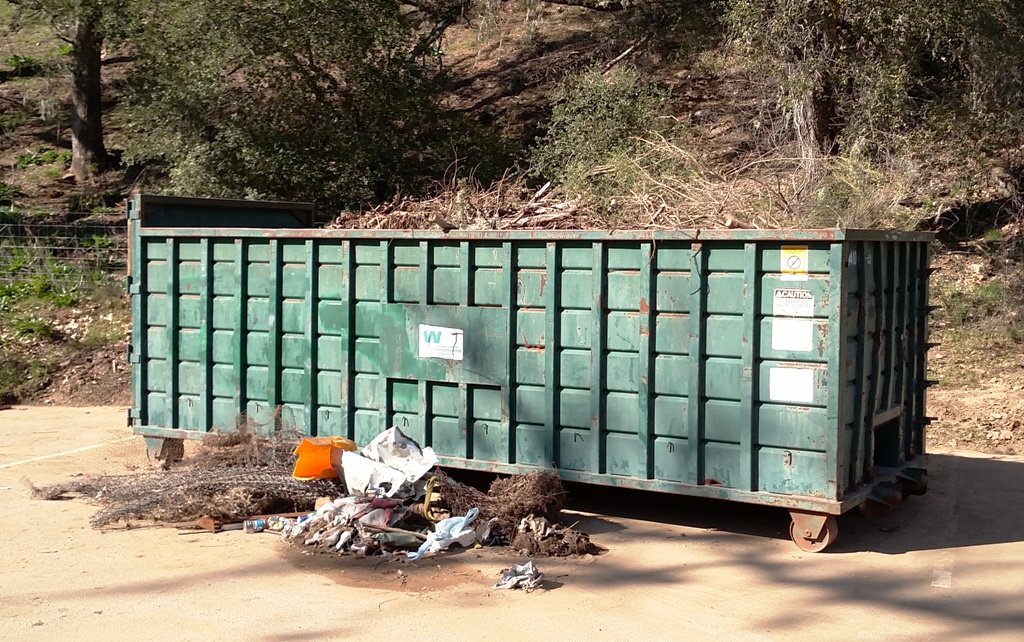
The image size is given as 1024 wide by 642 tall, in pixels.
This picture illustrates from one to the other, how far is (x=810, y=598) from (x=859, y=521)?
2.00 meters

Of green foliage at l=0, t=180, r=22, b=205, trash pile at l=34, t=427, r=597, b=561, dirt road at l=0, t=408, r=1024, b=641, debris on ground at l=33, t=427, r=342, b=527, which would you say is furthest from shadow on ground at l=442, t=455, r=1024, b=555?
green foliage at l=0, t=180, r=22, b=205

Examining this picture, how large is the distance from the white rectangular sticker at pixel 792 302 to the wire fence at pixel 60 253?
13324mm

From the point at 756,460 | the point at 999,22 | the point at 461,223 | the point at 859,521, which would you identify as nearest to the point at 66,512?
Answer: the point at 461,223

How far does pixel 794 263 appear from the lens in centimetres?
653

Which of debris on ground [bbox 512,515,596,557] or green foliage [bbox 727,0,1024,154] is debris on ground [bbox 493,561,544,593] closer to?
debris on ground [bbox 512,515,596,557]

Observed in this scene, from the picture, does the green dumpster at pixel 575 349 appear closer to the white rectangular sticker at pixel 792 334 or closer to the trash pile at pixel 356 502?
the white rectangular sticker at pixel 792 334

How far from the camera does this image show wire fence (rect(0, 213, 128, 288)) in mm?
17281

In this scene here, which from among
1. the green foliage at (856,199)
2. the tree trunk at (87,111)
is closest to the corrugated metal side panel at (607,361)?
the green foliage at (856,199)

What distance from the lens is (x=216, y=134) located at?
18047mm

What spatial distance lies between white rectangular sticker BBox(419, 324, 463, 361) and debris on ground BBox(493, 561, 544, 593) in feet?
6.58

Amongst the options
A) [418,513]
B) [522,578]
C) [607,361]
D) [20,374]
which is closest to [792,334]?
[607,361]

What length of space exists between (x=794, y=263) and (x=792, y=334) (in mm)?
440

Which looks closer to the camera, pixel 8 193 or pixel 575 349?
pixel 575 349

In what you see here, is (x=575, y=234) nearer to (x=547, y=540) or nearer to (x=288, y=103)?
(x=547, y=540)
